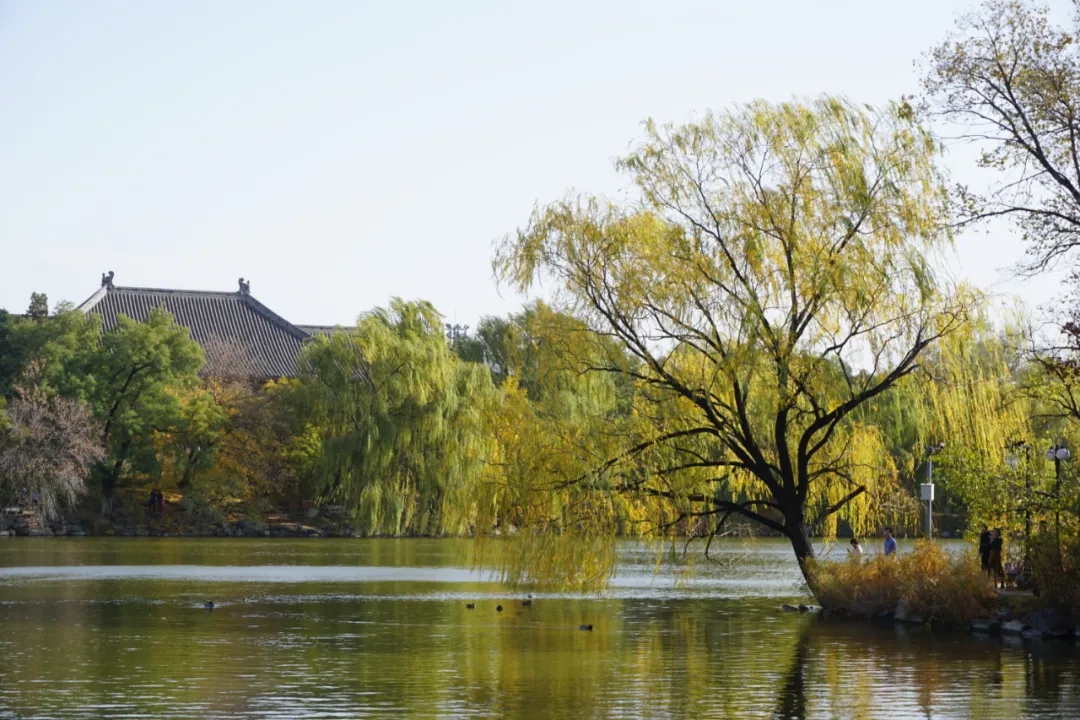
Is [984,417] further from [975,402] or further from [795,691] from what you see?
[795,691]

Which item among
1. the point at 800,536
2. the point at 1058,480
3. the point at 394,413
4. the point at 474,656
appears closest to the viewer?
the point at 474,656

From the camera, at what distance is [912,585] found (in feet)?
78.9

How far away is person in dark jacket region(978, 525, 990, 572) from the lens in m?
→ 25.2

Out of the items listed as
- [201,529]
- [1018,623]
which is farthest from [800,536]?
[201,529]

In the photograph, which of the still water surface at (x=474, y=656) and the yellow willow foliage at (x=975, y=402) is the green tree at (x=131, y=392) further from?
the yellow willow foliage at (x=975, y=402)

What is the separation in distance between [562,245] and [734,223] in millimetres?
2818

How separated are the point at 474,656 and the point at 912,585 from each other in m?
8.31

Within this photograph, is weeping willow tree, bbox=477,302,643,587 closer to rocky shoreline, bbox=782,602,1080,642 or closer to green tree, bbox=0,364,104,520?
rocky shoreline, bbox=782,602,1080,642

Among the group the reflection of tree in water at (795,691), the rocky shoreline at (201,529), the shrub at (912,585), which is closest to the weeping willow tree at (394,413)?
the rocky shoreline at (201,529)

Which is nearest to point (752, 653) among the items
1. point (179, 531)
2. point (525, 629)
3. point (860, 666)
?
point (860, 666)

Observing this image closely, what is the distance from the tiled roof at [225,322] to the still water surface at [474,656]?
33.6m

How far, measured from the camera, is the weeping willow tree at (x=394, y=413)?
51562 millimetres

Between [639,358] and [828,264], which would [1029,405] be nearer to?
[828,264]

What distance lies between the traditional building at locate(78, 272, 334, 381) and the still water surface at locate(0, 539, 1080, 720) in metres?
33.6
